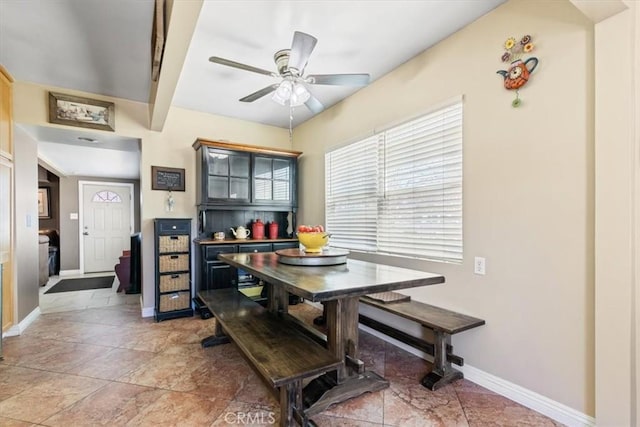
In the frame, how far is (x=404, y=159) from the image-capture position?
2.80m

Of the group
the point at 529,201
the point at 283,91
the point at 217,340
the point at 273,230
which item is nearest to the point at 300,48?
the point at 283,91

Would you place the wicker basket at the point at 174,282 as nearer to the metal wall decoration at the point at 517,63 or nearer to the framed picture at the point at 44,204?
the metal wall decoration at the point at 517,63

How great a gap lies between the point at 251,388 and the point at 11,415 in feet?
4.61

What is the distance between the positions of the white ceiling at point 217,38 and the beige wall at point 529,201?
12.7 inches

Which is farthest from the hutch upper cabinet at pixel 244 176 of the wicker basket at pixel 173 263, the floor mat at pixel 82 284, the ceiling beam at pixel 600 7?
the floor mat at pixel 82 284

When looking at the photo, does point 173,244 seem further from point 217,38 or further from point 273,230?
point 217,38

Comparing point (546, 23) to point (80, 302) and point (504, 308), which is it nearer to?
point (504, 308)

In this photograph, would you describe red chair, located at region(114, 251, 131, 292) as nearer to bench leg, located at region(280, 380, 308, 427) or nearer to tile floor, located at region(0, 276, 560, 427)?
tile floor, located at region(0, 276, 560, 427)

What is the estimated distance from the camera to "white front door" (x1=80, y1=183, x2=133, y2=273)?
7105 mm

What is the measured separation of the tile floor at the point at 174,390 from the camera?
180 centimetres

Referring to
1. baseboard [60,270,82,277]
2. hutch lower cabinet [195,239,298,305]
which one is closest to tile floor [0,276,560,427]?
hutch lower cabinet [195,239,298,305]

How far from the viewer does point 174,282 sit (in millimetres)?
3588

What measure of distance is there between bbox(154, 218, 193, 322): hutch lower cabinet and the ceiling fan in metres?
1.87

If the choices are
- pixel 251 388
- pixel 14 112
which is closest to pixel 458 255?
pixel 251 388
